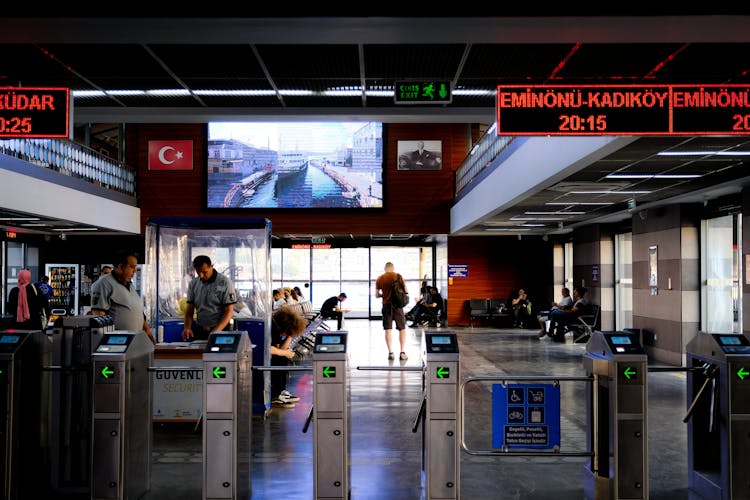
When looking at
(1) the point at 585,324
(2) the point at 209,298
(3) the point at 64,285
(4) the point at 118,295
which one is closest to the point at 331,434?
(2) the point at 209,298

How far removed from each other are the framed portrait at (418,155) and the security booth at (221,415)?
1595 cm

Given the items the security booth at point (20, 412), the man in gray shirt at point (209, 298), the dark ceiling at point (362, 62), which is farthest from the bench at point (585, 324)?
the security booth at point (20, 412)

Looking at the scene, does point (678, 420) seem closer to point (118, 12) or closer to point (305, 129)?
point (118, 12)

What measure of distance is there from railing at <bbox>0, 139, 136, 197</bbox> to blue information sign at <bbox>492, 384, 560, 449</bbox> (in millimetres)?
9317

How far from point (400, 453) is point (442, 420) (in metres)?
1.53

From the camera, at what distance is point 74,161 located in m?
14.9

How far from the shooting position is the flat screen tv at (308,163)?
1988 centimetres

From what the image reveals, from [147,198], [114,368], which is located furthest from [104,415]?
[147,198]

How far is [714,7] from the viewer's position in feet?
13.8

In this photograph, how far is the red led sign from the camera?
5.25 meters

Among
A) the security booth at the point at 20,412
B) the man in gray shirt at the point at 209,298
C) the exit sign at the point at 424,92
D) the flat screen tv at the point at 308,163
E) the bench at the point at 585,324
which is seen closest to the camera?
the security booth at the point at 20,412

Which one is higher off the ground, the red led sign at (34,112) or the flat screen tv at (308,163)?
the flat screen tv at (308,163)

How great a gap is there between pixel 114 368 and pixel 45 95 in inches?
88.6

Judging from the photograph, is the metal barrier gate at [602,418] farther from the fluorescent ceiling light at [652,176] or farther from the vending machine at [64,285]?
the vending machine at [64,285]
